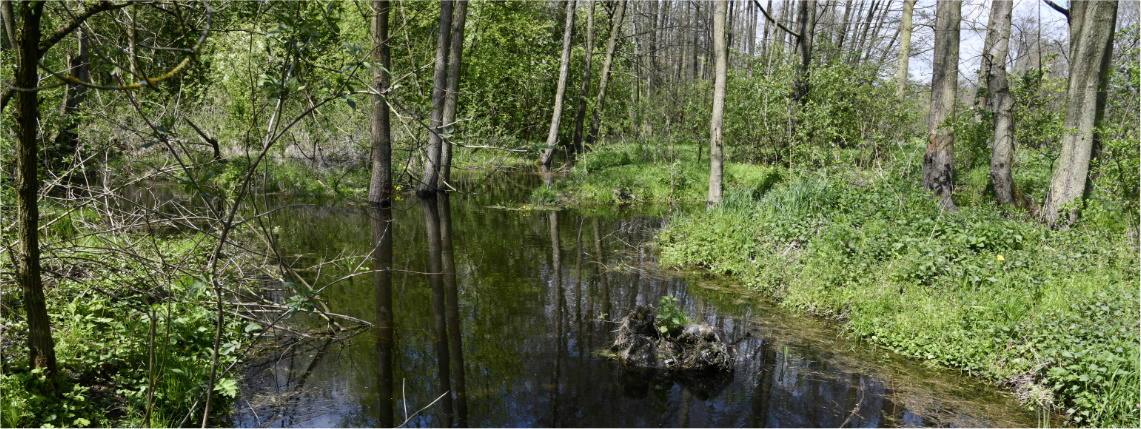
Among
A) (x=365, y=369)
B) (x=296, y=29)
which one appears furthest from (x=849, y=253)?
(x=296, y=29)

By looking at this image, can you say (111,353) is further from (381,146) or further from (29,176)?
(381,146)

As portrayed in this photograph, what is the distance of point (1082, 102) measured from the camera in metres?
8.43

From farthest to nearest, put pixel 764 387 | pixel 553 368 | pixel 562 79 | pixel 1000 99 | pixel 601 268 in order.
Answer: pixel 562 79 < pixel 1000 99 < pixel 601 268 < pixel 553 368 < pixel 764 387

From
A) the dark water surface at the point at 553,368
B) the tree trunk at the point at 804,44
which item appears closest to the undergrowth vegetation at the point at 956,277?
the dark water surface at the point at 553,368

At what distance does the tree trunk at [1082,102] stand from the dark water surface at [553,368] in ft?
14.8

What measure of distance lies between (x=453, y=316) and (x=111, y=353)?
10.0 feet

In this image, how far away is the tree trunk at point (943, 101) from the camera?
10.0 meters

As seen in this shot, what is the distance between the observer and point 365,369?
17.5 feet

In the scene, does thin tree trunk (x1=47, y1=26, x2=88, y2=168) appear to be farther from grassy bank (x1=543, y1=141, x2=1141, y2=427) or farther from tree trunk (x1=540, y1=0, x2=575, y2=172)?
tree trunk (x1=540, y1=0, x2=575, y2=172)

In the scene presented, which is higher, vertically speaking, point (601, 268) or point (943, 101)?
point (943, 101)

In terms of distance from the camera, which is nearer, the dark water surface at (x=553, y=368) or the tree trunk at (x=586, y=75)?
the dark water surface at (x=553, y=368)

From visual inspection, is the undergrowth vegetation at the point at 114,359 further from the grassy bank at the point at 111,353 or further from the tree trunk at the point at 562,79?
the tree trunk at the point at 562,79

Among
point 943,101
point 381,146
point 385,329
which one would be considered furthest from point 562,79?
point 385,329

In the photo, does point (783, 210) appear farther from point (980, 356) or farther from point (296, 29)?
point (296, 29)
